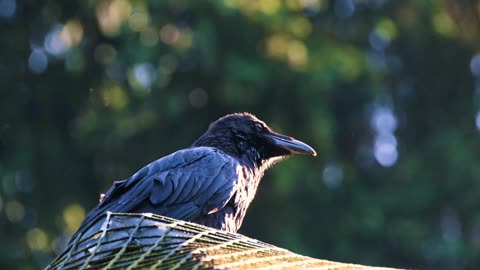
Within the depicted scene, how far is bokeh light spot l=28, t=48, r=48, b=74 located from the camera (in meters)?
13.9

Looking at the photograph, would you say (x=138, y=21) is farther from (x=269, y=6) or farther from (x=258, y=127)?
(x=258, y=127)

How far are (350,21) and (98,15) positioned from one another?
494 centimetres

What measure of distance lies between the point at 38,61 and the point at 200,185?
868cm

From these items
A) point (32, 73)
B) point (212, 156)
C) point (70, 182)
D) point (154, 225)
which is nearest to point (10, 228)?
point (70, 182)

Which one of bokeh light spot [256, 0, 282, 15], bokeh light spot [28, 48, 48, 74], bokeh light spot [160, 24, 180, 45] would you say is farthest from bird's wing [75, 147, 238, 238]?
bokeh light spot [28, 48, 48, 74]

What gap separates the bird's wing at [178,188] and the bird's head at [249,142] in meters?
0.41

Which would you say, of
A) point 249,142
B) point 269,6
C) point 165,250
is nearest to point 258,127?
point 249,142

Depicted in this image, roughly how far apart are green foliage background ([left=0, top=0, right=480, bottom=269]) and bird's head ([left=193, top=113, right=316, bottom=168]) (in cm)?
398

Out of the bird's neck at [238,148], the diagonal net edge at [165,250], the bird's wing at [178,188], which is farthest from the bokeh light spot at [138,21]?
the diagonal net edge at [165,250]

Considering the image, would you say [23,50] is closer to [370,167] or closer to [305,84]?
[305,84]

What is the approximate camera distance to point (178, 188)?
18.8ft

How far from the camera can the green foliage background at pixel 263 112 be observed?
39.8 feet

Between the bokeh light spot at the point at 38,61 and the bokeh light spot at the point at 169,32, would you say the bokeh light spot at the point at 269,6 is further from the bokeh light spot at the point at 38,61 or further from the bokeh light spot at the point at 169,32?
the bokeh light spot at the point at 38,61

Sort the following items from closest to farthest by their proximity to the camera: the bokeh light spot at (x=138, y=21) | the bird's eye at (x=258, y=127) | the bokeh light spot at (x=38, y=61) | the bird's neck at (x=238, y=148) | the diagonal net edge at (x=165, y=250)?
1. the diagonal net edge at (x=165, y=250)
2. the bird's neck at (x=238, y=148)
3. the bird's eye at (x=258, y=127)
4. the bokeh light spot at (x=138, y=21)
5. the bokeh light spot at (x=38, y=61)
